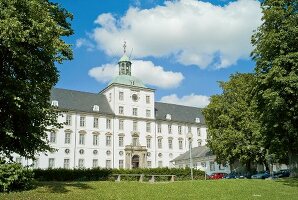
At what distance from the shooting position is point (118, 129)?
64688mm

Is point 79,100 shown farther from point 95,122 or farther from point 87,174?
point 87,174

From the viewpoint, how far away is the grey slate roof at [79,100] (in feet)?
204

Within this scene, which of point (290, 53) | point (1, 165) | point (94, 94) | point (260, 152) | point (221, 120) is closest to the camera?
point (1, 165)

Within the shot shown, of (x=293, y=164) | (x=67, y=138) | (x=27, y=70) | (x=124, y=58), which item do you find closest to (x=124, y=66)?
(x=124, y=58)

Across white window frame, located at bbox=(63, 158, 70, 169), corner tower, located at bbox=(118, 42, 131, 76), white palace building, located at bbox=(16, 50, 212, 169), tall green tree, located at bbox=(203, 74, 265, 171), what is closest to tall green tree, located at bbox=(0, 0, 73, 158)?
tall green tree, located at bbox=(203, 74, 265, 171)

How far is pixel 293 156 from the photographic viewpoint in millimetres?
29406

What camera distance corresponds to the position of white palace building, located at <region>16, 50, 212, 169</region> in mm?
59688

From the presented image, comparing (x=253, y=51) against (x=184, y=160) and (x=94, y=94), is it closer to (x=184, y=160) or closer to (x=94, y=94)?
(x=184, y=160)

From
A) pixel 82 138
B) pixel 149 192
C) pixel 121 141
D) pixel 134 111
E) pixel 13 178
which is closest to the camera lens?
pixel 13 178

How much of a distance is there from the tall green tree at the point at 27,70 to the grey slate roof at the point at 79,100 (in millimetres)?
41079

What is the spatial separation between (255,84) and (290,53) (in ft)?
13.0

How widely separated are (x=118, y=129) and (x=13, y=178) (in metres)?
48.1

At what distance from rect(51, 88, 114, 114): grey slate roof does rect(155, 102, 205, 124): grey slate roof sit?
11.5m

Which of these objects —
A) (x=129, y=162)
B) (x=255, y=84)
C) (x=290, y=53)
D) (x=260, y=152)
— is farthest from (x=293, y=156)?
(x=129, y=162)
